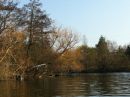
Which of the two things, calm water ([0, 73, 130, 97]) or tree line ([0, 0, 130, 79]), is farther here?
tree line ([0, 0, 130, 79])

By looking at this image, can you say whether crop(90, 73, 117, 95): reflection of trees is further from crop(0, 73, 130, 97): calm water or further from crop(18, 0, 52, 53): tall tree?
crop(18, 0, 52, 53): tall tree

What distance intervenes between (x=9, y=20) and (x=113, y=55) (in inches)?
2441

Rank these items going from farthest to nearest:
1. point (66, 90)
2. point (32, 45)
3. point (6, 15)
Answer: point (32, 45) < point (6, 15) < point (66, 90)

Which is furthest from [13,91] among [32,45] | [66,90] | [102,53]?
[102,53]


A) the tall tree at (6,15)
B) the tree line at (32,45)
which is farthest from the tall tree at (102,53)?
the tall tree at (6,15)

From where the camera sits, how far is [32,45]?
6325 cm

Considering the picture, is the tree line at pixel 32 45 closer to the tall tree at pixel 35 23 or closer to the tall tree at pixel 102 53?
the tall tree at pixel 35 23

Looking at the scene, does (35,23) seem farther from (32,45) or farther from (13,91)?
(13,91)

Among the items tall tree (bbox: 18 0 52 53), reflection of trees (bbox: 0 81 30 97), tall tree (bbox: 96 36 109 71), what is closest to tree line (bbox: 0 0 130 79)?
tall tree (bbox: 18 0 52 53)

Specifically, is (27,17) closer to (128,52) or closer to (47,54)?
(47,54)

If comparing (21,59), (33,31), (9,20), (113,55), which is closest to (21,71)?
(21,59)

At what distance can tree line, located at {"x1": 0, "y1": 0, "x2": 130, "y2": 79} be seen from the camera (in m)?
49.6

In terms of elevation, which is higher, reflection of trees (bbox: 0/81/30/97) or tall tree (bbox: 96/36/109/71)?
tall tree (bbox: 96/36/109/71)

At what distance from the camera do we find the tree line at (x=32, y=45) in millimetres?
49562
